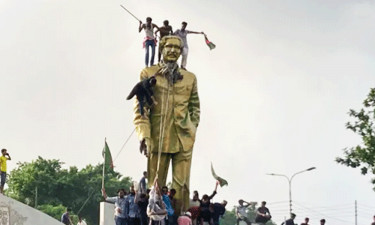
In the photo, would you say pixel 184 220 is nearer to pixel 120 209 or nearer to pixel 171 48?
pixel 120 209

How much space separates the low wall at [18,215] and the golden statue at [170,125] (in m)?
2.89

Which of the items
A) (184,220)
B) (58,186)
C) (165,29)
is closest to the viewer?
(184,220)

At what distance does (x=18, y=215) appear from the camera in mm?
24750

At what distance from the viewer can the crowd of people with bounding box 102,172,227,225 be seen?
73.1 feet

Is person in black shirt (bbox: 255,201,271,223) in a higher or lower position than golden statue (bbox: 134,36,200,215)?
lower

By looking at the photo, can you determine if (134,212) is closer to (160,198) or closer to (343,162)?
(160,198)

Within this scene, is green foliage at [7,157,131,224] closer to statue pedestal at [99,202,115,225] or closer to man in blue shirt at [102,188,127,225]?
statue pedestal at [99,202,115,225]

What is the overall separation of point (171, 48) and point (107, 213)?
15.0 feet

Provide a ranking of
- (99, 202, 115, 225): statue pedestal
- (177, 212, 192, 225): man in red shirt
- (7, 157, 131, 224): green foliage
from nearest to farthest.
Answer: (177, 212, 192, 225): man in red shirt
(99, 202, 115, 225): statue pedestal
(7, 157, 131, 224): green foliage

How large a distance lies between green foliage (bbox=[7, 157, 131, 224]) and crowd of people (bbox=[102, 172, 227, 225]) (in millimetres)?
41389

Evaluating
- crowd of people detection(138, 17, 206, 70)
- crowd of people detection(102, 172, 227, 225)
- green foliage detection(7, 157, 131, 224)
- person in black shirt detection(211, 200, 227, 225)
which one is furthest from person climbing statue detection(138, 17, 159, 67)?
green foliage detection(7, 157, 131, 224)

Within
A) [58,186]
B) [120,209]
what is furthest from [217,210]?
[58,186]

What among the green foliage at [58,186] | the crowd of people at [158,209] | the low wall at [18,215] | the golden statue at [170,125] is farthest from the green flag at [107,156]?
the green foliage at [58,186]

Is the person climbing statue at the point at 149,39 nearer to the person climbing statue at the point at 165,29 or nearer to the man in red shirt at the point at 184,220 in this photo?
the person climbing statue at the point at 165,29
